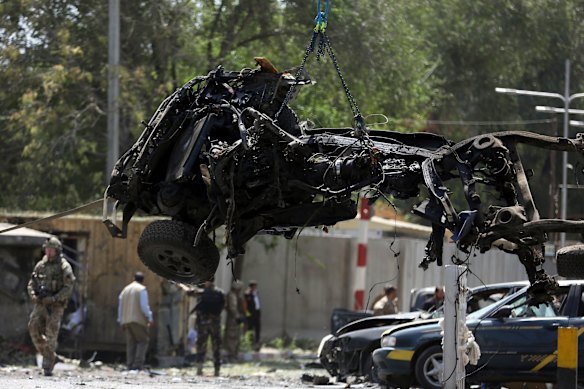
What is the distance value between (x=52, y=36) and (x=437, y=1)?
10690 millimetres

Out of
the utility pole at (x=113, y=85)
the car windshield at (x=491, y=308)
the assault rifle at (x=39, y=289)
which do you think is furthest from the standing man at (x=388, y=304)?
the assault rifle at (x=39, y=289)

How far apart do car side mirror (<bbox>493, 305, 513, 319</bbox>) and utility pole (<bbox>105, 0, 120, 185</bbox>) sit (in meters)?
9.98

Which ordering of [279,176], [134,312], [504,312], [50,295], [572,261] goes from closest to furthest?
1. [279,176]
2. [572,261]
3. [504,312]
4. [50,295]
5. [134,312]

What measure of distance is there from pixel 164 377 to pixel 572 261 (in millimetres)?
9808

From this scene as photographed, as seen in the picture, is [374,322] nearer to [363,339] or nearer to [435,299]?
[363,339]

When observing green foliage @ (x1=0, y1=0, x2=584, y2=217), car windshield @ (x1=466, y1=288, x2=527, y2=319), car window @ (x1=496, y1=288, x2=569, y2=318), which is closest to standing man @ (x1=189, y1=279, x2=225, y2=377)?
green foliage @ (x1=0, y1=0, x2=584, y2=217)

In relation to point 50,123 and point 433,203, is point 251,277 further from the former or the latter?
point 433,203

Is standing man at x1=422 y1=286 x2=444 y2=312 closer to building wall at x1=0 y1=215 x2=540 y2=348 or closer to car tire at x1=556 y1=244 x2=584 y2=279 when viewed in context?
building wall at x1=0 y1=215 x2=540 y2=348

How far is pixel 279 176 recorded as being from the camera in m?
13.1

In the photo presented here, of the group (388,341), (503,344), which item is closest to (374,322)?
(388,341)

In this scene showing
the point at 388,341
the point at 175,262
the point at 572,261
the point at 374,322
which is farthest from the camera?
the point at 374,322

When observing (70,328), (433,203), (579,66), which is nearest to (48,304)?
(70,328)

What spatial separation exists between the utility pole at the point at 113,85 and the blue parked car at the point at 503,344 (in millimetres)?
9090

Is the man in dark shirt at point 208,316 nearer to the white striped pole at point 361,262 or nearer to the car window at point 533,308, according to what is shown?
the white striped pole at point 361,262
